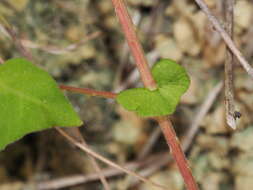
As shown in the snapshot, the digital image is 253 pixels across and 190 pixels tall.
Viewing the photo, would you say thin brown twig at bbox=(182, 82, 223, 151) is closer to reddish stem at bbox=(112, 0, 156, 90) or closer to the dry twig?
the dry twig

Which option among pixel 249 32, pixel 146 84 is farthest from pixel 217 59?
pixel 146 84

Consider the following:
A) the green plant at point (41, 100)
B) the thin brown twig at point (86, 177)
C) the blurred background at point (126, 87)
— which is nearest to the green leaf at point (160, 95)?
the green plant at point (41, 100)

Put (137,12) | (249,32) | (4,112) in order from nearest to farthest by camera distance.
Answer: (4,112)
(249,32)
(137,12)

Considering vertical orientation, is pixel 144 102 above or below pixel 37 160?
below

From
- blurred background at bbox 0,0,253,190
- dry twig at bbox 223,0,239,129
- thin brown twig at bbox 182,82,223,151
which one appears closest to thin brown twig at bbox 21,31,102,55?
blurred background at bbox 0,0,253,190

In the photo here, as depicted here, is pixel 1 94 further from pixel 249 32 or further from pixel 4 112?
pixel 249 32

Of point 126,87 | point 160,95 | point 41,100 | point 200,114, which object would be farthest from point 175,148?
point 126,87

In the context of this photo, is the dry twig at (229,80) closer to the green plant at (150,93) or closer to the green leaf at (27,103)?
the green plant at (150,93)
